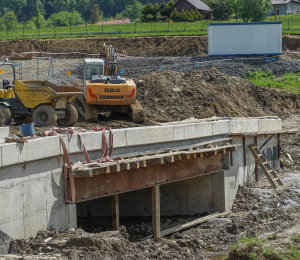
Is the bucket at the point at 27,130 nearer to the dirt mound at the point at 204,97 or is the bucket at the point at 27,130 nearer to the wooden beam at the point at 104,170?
the wooden beam at the point at 104,170

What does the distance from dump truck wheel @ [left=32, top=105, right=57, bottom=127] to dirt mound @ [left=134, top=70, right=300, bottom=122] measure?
654 centimetres

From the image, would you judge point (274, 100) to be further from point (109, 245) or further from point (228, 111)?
point (109, 245)

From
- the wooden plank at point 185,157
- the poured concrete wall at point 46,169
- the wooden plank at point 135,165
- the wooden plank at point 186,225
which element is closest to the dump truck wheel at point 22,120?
the poured concrete wall at point 46,169

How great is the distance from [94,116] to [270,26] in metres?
21.0

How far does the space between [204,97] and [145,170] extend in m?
13.4

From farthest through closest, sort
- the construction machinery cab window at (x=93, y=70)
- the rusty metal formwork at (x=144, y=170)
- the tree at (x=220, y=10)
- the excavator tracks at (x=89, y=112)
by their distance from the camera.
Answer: the tree at (x=220, y=10), the construction machinery cab window at (x=93, y=70), the excavator tracks at (x=89, y=112), the rusty metal formwork at (x=144, y=170)

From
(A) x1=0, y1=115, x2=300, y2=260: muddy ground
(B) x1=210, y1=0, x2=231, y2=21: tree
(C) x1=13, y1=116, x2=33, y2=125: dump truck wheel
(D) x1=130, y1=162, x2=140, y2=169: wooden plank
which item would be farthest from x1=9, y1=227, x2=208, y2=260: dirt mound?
(B) x1=210, y1=0, x2=231, y2=21: tree

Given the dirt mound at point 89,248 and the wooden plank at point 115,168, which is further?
the wooden plank at point 115,168

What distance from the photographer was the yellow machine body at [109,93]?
1948 centimetres

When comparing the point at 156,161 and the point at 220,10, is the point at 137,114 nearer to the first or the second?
the point at 156,161

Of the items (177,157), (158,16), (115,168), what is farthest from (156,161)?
(158,16)

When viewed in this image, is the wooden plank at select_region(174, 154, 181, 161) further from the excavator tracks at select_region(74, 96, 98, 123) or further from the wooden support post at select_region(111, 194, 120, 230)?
the excavator tracks at select_region(74, 96, 98, 123)

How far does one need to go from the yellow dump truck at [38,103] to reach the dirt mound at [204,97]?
5.95 m

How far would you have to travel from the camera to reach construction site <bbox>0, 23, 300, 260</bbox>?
33.4 feet
